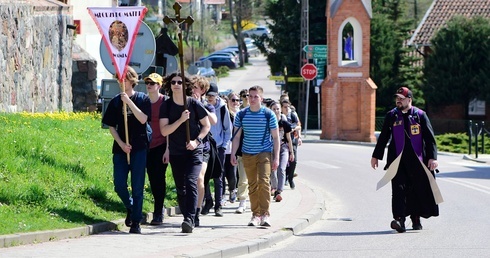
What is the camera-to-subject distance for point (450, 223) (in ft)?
50.8

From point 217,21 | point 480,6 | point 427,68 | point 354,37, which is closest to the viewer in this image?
point 354,37

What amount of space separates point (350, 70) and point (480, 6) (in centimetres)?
1381

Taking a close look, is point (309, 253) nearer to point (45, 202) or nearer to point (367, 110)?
point (45, 202)

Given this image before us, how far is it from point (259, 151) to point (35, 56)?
32.8ft

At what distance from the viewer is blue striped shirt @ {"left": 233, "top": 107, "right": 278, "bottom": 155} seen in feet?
47.0

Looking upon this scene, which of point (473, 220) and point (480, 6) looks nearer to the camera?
point (473, 220)

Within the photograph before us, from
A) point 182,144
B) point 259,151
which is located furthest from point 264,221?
point 182,144

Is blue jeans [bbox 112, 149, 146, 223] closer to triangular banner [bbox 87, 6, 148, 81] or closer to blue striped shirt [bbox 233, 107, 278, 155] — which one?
triangular banner [bbox 87, 6, 148, 81]

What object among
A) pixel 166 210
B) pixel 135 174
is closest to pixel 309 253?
pixel 135 174

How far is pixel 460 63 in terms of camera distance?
51938 mm

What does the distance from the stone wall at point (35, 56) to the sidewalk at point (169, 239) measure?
6.84 metres

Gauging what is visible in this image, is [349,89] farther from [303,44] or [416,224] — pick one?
[416,224]

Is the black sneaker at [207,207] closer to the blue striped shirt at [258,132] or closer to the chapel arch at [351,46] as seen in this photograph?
the blue striped shirt at [258,132]

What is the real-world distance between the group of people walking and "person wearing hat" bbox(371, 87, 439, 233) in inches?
63.7
